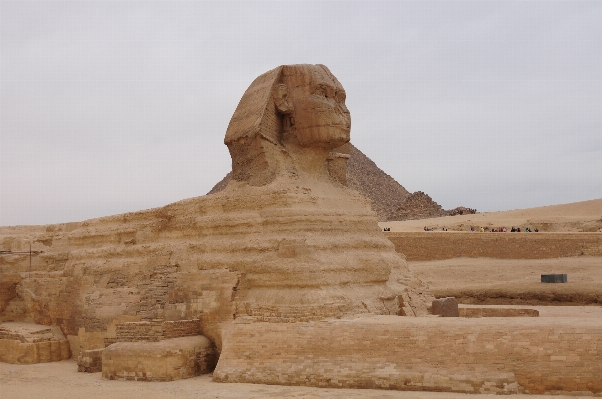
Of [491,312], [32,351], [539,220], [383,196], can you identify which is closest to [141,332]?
[32,351]

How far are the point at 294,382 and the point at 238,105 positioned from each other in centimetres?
517

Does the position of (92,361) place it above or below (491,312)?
below

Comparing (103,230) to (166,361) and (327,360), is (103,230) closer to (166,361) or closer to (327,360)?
(166,361)

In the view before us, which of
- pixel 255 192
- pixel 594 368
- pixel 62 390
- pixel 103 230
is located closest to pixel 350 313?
pixel 255 192

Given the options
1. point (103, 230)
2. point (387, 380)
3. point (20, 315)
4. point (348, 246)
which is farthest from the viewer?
point (20, 315)

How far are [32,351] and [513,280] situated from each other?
14.4 metres

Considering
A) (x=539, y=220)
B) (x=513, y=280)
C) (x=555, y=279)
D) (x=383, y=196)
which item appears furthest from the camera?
(x=383, y=196)

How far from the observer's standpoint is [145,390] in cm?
841

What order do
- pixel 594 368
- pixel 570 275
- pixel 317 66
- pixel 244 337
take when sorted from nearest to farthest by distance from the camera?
pixel 594 368
pixel 244 337
pixel 317 66
pixel 570 275

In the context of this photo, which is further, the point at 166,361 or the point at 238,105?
the point at 238,105

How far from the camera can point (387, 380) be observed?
7.43 metres

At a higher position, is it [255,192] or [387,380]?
[255,192]

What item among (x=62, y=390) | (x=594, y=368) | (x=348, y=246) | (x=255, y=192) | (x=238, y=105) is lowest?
(x=62, y=390)

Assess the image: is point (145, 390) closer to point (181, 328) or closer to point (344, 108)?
point (181, 328)
